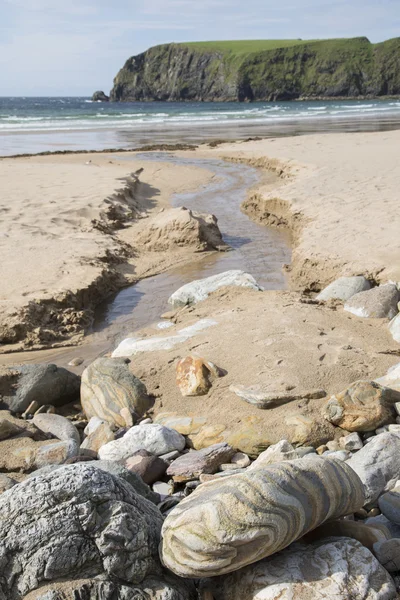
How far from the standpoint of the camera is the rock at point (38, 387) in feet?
15.8

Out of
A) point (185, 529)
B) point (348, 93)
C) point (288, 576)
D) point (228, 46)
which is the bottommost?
point (288, 576)

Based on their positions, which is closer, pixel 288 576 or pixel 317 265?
pixel 288 576

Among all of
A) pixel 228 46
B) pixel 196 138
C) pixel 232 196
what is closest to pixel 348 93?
pixel 228 46

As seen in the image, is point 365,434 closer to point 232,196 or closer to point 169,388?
point 169,388

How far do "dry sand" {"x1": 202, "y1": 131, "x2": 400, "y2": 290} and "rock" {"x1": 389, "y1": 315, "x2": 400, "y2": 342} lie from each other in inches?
54.4

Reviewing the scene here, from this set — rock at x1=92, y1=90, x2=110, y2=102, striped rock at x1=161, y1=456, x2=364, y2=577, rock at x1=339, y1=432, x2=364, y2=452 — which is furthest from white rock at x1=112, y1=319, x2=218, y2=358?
rock at x1=92, y1=90, x2=110, y2=102

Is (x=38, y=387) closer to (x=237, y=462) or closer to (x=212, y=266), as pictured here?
(x=237, y=462)

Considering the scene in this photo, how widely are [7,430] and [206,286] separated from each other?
10.7 ft

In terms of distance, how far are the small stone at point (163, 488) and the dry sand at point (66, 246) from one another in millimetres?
2913

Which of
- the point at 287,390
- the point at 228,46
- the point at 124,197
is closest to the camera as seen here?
the point at 287,390

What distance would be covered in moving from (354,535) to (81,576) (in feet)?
3.67

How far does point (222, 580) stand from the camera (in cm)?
236

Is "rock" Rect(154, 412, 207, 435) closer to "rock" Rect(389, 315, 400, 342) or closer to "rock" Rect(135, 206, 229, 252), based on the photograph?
"rock" Rect(389, 315, 400, 342)

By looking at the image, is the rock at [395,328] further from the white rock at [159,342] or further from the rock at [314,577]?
the rock at [314,577]
